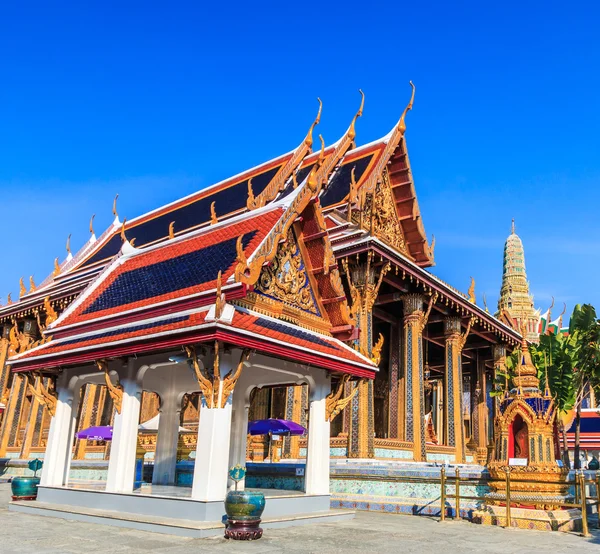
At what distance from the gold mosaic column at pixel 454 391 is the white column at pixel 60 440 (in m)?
13.0

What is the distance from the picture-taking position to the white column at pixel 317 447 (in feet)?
31.7

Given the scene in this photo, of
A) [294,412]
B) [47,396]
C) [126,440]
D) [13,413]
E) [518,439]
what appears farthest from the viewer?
[13,413]

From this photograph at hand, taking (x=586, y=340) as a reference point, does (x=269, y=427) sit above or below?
below

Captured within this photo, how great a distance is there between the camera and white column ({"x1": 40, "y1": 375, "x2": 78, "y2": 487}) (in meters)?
10.2

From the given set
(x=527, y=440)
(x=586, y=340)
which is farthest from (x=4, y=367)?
(x=586, y=340)

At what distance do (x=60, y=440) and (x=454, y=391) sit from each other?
13.4 metres

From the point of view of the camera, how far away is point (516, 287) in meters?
56.3

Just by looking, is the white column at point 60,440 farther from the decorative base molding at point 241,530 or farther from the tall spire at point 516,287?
the tall spire at point 516,287

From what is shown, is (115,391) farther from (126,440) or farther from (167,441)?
(167,441)

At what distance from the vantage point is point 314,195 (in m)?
10.2

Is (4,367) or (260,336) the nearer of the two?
(260,336)

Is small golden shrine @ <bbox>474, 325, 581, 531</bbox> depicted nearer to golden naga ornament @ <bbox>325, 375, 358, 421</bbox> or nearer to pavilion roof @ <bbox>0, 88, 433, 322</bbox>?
golden naga ornament @ <bbox>325, 375, 358, 421</bbox>

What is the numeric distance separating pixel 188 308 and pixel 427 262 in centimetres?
1376

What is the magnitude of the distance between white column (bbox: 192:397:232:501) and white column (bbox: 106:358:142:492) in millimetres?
1654
